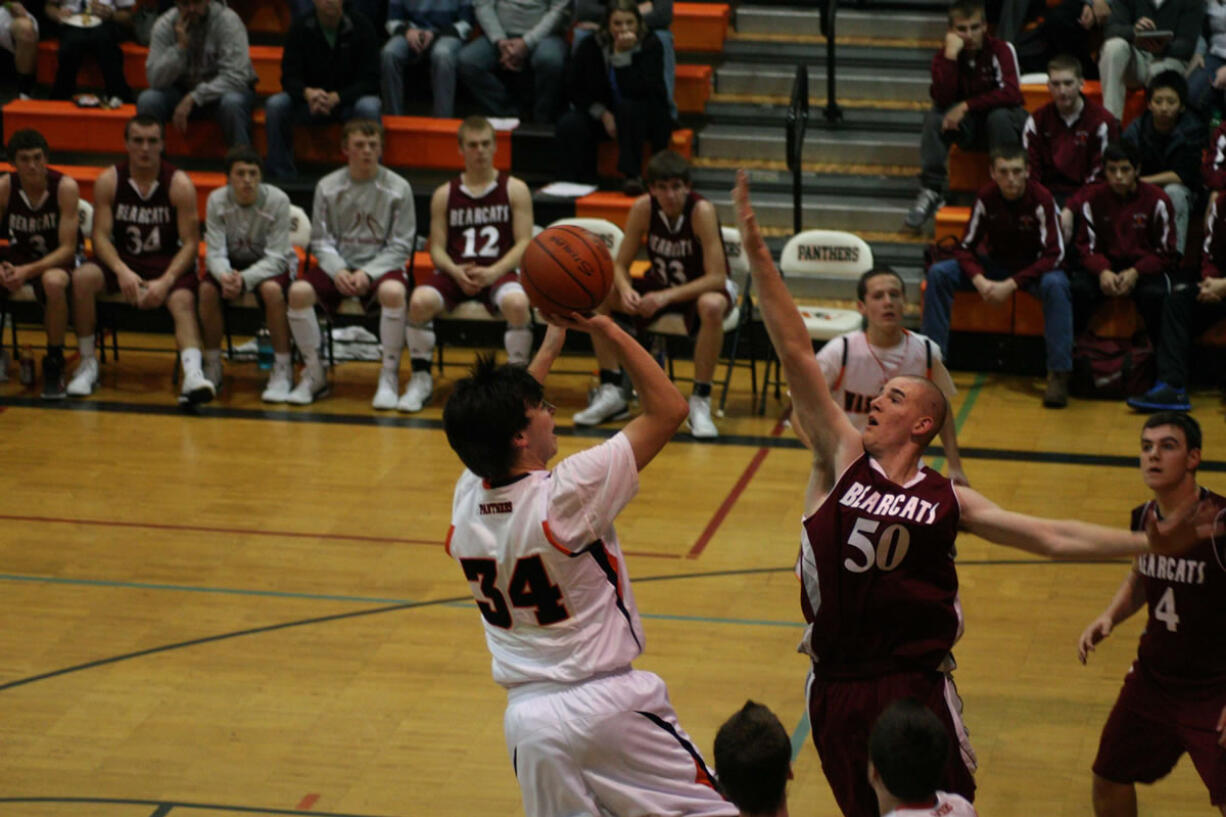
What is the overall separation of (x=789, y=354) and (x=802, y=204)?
8.20 meters

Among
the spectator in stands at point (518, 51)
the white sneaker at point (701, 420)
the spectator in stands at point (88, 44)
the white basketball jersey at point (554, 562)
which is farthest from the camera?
the spectator in stands at point (88, 44)

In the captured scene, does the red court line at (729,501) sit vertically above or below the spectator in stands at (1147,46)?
below

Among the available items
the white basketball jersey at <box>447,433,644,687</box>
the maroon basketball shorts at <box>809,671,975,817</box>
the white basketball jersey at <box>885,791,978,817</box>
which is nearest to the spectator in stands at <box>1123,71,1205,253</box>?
the maroon basketball shorts at <box>809,671,975,817</box>

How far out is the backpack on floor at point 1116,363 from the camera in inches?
417

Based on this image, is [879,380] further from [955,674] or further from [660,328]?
[660,328]

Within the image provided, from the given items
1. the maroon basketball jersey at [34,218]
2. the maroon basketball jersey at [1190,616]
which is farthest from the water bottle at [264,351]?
the maroon basketball jersey at [1190,616]

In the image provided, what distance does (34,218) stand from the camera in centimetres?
1080

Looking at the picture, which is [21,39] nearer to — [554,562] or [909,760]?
[554,562]

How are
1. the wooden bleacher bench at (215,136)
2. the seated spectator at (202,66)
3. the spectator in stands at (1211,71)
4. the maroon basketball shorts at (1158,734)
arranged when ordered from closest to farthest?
the maroon basketball shorts at (1158,734) < the spectator in stands at (1211,71) < the seated spectator at (202,66) < the wooden bleacher bench at (215,136)

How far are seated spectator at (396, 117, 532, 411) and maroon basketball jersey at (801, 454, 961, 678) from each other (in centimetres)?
607

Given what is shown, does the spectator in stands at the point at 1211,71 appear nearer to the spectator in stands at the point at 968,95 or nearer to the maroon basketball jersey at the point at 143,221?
the spectator in stands at the point at 968,95

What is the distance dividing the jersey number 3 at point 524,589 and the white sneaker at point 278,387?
→ 22.0 ft

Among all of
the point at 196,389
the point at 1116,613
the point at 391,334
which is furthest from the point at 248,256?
the point at 1116,613

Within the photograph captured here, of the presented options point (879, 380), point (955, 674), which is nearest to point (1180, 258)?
point (879, 380)
